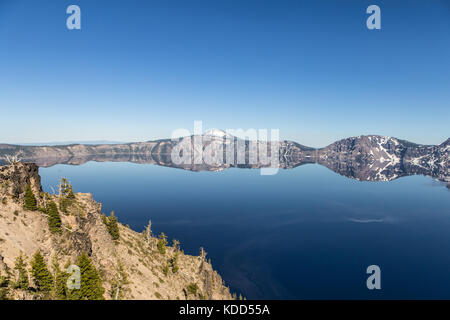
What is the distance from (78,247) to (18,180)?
880 inches

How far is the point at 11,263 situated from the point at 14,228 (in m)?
9.09

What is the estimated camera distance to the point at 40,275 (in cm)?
4116

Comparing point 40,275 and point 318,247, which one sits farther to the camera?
point 318,247

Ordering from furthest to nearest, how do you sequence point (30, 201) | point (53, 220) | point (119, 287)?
point (30, 201)
point (53, 220)
point (119, 287)

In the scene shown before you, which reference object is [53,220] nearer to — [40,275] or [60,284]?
[40,275]

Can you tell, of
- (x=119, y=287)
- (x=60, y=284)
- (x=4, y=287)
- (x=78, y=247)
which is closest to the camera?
(x=4, y=287)

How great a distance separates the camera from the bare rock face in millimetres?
53688

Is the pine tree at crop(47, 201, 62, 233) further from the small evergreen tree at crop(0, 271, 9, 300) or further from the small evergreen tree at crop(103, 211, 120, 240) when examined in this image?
the small evergreen tree at crop(103, 211, 120, 240)

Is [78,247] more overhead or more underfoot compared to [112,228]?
more overhead

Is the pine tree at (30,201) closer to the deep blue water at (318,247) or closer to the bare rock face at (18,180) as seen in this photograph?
the bare rock face at (18,180)

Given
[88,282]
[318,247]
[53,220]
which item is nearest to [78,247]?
[53,220]

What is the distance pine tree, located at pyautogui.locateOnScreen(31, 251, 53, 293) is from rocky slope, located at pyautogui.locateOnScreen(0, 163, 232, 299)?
133 centimetres

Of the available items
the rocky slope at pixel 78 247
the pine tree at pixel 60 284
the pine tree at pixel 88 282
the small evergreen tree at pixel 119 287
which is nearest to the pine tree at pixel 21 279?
the rocky slope at pixel 78 247

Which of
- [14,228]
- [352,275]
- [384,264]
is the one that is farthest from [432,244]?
[14,228]
